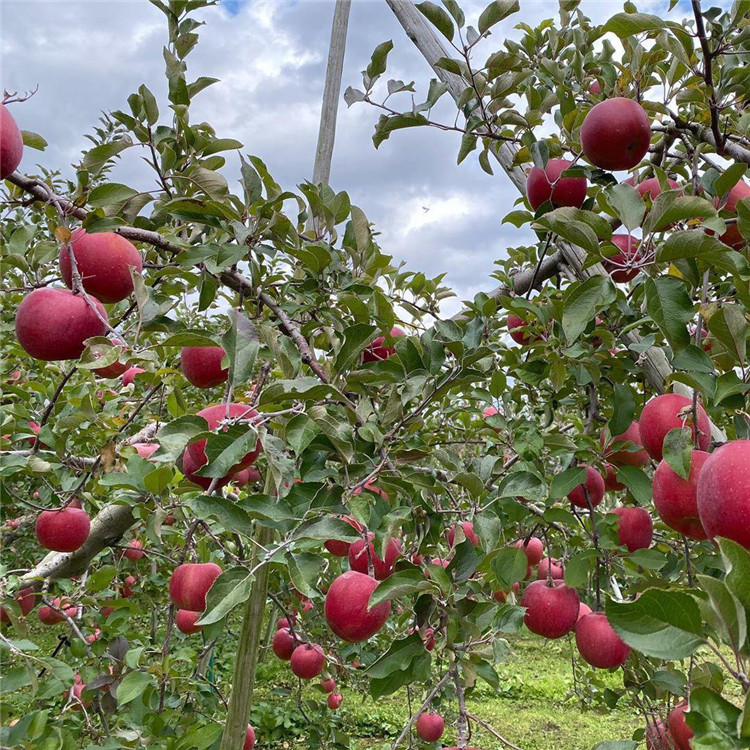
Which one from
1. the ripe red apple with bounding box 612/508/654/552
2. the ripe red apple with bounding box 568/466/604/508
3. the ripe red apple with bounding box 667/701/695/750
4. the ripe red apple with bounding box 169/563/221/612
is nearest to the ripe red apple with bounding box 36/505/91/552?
the ripe red apple with bounding box 169/563/221/612

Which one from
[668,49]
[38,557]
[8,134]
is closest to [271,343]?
[8,134]

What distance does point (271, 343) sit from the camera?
0.86 meters

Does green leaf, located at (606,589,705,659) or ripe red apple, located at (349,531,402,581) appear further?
ripe red apple, located at (349,531,402,581)

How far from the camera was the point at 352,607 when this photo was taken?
3.58ft

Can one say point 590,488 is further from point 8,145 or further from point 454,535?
point 8,145

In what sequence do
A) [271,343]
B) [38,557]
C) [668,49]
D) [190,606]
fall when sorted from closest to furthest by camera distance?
1. [271,343]
2. [668,49]
3. [190,606]
4. [38,557]

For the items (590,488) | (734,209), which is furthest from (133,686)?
(734,209)

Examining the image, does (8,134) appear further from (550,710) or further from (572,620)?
(550,710)

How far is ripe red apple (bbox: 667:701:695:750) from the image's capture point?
3.96ft

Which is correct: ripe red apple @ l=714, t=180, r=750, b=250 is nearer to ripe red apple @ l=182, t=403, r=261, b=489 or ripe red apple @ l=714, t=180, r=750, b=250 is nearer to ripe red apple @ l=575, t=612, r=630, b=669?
ripe red apple @ l=575, t=612, r=630, b=669

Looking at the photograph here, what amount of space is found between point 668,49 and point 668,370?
1.97 ft

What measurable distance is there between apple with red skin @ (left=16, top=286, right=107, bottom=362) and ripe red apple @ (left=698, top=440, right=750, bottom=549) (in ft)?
2.88

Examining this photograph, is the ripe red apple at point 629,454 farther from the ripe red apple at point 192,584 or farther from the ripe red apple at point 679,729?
the ripe red apple at point 192,584

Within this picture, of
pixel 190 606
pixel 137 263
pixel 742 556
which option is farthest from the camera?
pixel 190 606
